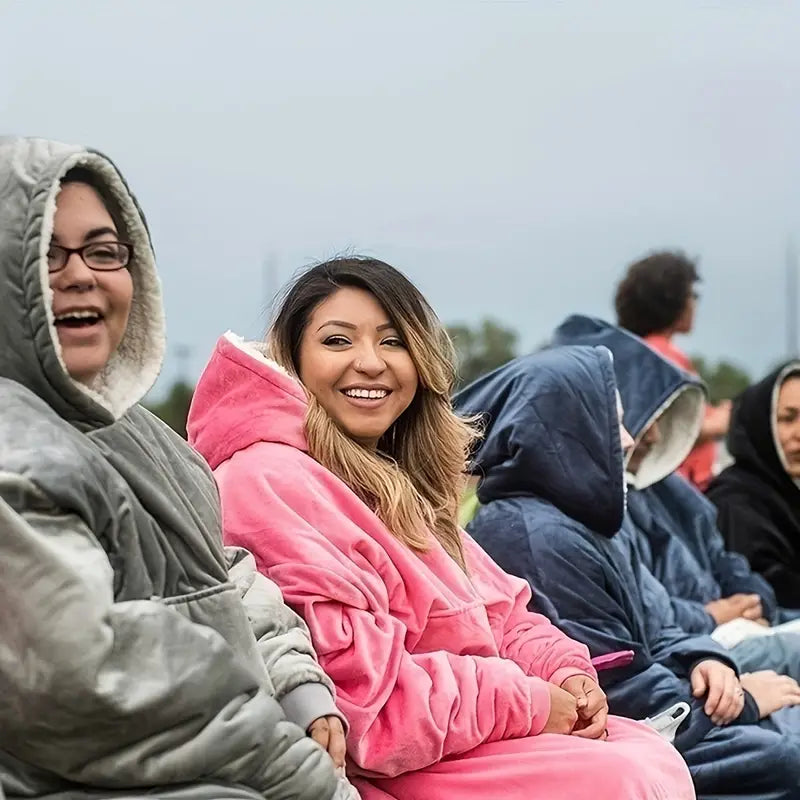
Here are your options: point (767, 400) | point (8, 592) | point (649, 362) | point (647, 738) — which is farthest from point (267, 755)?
point (767, 400)

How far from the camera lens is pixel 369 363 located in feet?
9.98

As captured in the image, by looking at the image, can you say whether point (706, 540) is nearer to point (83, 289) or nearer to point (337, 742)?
point (337, 742)

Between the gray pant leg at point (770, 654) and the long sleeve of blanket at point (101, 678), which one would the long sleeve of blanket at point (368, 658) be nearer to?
the long sleeve of blanket at point (101, 678)

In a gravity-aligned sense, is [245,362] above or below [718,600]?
above

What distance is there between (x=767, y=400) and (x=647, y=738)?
312 cm

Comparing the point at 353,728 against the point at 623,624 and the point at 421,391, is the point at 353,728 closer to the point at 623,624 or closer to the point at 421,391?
the point at 421,391

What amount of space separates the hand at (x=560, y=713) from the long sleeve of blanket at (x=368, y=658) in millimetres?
71

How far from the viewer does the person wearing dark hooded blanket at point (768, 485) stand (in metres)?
5.69

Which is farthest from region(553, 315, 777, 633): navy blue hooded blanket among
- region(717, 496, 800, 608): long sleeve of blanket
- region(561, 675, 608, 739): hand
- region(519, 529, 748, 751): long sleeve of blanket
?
region(561, 675, 608, 739): hand

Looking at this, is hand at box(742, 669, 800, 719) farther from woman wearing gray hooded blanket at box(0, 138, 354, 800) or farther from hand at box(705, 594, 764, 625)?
woman wearing gray hooded blanket at box(0, 138, 354, 800)

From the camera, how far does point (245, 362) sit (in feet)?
9.80

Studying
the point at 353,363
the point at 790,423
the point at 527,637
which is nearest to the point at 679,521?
the point at 790,423

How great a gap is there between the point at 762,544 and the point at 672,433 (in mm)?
895

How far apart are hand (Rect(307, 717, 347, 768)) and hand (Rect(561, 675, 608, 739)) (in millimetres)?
722
